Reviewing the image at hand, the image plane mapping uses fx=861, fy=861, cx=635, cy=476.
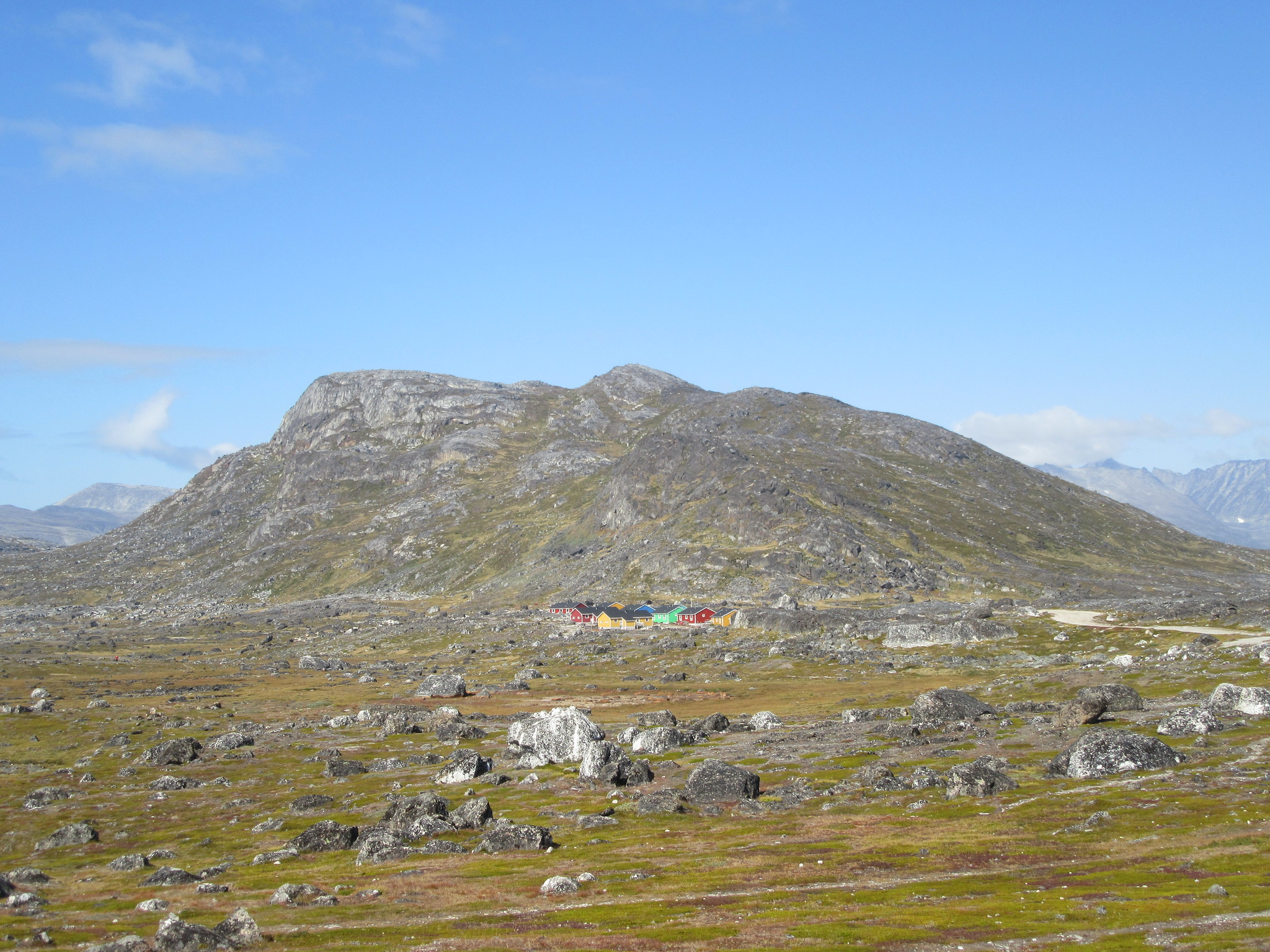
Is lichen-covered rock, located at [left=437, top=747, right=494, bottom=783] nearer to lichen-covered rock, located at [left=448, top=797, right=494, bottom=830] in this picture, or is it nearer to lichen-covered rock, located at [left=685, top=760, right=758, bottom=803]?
lichen-covered rock, located at [left=448, top=797, right=494, bottom=830]

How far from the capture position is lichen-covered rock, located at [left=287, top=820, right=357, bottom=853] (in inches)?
3093

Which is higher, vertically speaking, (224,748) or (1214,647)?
(1214,647)

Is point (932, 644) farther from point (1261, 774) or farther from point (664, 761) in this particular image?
point (1261, 774)

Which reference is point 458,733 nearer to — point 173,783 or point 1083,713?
point 173,783

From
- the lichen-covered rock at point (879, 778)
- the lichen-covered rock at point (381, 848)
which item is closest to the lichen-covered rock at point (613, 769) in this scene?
the lichen-covered rock at point (879, 778)

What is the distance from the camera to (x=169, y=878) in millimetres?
69375

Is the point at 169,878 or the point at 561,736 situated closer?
the point at 169,878

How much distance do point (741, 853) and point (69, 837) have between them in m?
67.3

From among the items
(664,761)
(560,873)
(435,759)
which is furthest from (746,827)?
(435,759)

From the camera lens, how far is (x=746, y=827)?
76.2m

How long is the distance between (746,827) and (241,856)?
4571 centimetres

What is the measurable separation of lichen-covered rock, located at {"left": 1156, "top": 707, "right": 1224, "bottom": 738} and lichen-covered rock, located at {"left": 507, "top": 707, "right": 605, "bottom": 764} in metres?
62.8

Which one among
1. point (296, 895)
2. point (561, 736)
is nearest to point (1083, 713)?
point (561, 736)

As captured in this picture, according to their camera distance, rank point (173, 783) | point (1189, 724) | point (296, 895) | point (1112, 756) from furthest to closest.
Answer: point (173, 783) < point (1189, 724) < point (1112, 756) < point (296, 895)
